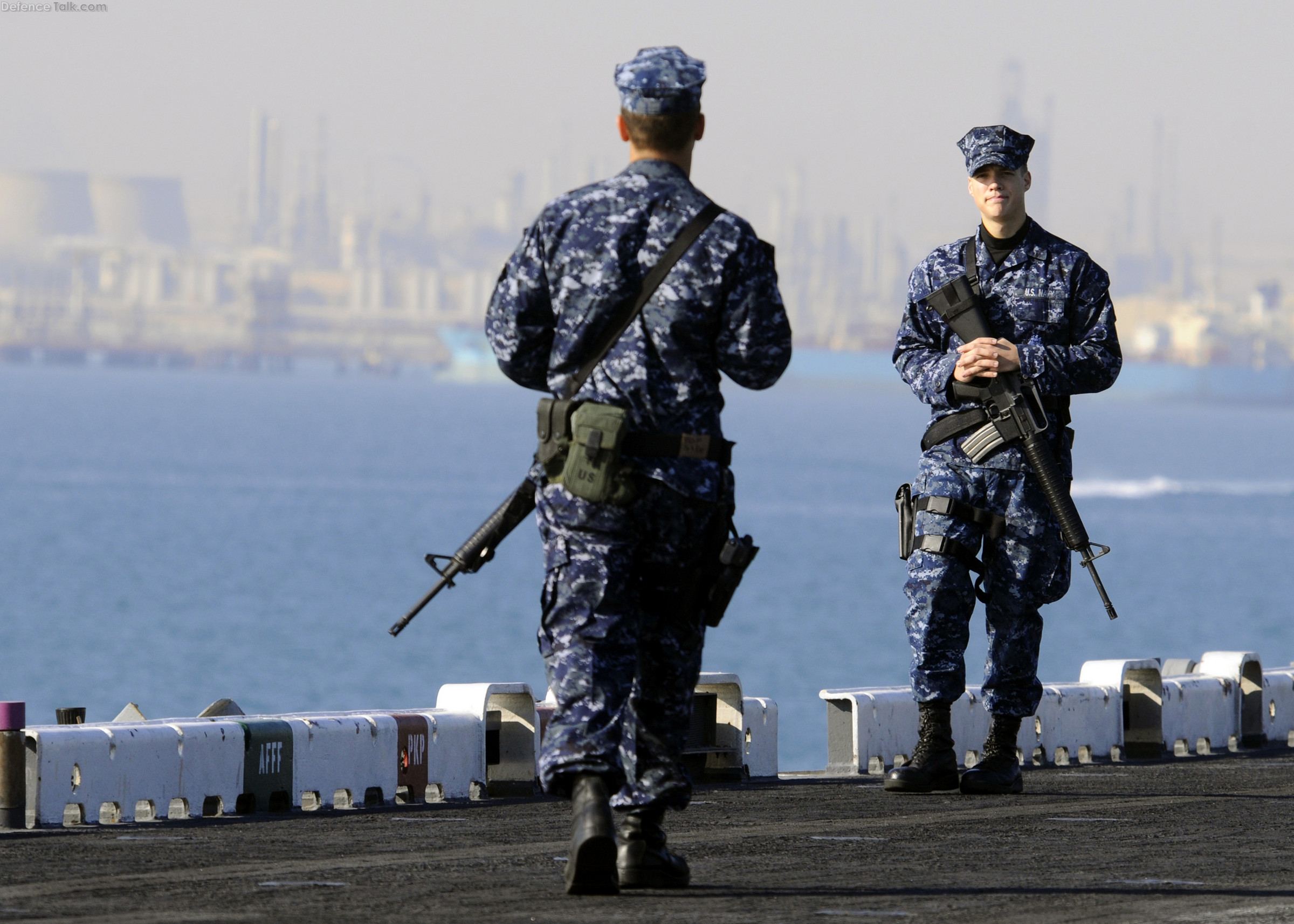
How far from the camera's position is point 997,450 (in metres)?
6.87

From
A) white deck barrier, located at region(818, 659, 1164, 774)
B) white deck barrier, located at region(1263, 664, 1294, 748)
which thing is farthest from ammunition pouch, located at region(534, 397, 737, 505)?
white deck barrier, located at region(1263, 664, 1294, 748)

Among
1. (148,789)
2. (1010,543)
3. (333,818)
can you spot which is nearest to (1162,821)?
(1010,543)

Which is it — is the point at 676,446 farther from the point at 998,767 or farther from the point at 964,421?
the point at 998,767

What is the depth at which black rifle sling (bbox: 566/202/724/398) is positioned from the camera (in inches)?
189

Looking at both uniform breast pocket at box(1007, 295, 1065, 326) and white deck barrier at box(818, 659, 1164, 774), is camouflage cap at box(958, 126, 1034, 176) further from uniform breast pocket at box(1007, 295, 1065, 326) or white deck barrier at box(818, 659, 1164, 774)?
white deck barrier at box(818, 659, 1164, 774)

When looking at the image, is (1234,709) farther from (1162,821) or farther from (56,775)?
(56,775)

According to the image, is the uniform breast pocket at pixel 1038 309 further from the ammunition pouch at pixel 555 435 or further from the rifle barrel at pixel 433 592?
the ammunition pouch at pixel 555 435

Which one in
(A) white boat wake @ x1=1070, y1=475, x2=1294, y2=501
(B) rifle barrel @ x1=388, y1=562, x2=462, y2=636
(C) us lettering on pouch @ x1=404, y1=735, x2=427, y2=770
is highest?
(A) white boat wake @ x1=1070, y1=475, x2=1294, y2=501

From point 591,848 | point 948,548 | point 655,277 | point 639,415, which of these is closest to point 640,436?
point 639,415

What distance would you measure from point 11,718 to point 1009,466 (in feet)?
10.1

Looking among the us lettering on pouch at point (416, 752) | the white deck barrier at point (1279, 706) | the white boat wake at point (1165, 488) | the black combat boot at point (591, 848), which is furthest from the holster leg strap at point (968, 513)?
the white boat wake at point (1165, 488)

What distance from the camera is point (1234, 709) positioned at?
9203mm

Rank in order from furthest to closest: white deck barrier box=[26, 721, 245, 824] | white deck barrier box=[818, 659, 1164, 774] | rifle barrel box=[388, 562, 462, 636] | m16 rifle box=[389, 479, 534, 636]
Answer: white deck barrier box=[818, 659, 1164, 774]
white deck barrier box=[26, 721, 245, 824]
rifle barrel box=[388, 562, 462, 636]
m16 rifle box=[389, 479, 534, 636]

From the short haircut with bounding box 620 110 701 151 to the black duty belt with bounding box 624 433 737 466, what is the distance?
25.8 inches
